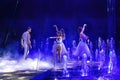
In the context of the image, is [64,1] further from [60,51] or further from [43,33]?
[60,51]

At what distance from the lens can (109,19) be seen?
2367 cm

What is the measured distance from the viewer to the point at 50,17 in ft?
82.0

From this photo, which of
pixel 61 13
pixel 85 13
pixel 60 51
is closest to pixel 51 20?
pixel 61 13

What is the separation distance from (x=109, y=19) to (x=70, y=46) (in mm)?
3632

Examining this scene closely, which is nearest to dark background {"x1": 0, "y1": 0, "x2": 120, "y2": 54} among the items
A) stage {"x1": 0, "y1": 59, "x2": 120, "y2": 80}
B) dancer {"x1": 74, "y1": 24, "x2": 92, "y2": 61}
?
dancer {"x1": 74, "y1": 24, "x2": 92, "y2": 61}

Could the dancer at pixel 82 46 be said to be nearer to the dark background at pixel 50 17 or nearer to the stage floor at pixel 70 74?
the stage floor at pixel 70 74

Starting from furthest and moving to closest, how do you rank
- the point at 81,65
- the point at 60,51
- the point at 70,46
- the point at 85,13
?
the point at 85,13 → the point at 70,46 → the point at 60,51 → the point at 81,65

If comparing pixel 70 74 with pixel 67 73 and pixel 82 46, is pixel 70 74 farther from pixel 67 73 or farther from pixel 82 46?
pixel 82 46

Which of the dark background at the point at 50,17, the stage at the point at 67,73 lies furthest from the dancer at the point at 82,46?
the dark background at the point at 50,17

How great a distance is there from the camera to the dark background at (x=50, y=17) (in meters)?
23.9

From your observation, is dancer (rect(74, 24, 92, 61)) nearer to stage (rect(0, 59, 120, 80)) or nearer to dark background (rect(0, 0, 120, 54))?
stage (rect(0, 59, 120, 80))

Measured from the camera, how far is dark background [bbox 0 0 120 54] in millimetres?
23906

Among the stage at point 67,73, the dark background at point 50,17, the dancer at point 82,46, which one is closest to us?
the stage at point 67,73

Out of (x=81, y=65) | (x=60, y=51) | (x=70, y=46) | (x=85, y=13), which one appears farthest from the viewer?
(x=85, y=13)
